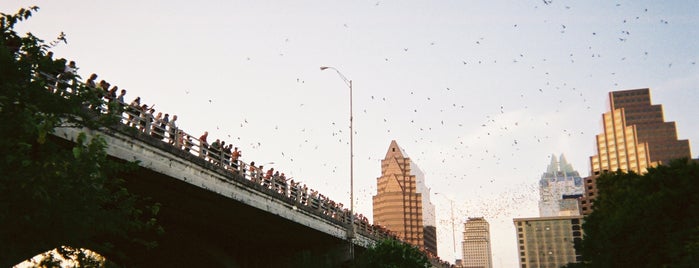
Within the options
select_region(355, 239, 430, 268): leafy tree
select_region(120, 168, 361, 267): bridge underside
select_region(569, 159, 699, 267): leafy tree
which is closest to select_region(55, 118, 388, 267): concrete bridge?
select_region(120, 168, 361, 267): bridge underside

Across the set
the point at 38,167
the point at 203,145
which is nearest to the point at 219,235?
the point at 203,145

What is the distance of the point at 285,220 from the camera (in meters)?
30.8

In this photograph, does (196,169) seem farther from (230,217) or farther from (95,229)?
(95,229)

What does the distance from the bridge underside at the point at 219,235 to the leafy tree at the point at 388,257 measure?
5.02 ft

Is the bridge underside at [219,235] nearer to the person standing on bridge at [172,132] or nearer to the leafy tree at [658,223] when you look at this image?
the person standing on bridge at [172,132]

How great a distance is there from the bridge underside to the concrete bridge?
0.12 feet

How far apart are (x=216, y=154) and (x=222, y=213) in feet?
16.9

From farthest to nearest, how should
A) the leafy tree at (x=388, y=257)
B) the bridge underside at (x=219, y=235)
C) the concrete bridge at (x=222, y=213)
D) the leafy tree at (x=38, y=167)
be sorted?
the leafy tree at (x=388, y=257) < the bridge underside at (x=219, y=235) < the concrete bridge at (x=222, y=213) < the leafy tree at (x=38, y=167)

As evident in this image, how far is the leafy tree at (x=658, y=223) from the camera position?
2888cm

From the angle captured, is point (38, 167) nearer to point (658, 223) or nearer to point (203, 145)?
point (203, 145)

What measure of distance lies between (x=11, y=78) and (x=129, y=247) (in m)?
25.0

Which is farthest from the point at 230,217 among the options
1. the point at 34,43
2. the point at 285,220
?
the point at 34,43

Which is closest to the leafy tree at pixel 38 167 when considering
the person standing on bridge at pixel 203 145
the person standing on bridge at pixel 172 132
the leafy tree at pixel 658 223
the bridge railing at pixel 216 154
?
the bridge railing at pixel 216 154

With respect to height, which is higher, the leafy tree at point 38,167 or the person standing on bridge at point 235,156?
the person standing on bridge at point 235,156
